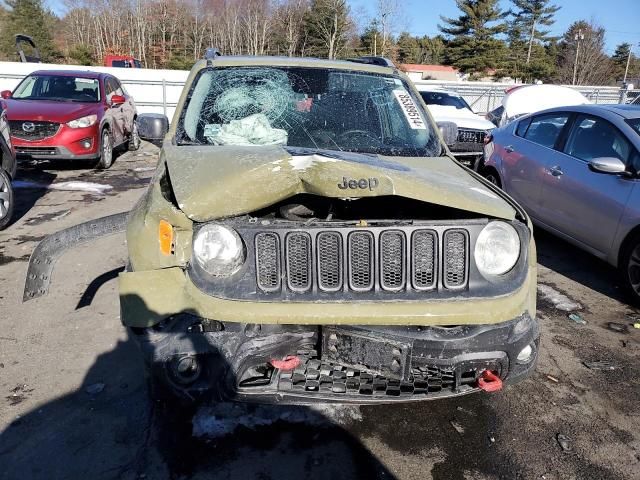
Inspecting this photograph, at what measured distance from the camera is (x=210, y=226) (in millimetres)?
2381

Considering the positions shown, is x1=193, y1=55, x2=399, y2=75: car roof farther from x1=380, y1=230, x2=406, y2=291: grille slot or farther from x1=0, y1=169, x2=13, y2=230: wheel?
x1=0, y1=169, x2=13, y2=230: wheel

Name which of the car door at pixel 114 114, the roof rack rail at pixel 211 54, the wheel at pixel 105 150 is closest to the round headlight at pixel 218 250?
the roof rack rail at pixel 211 54

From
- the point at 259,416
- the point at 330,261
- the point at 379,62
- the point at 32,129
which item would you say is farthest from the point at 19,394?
the point at 32,129

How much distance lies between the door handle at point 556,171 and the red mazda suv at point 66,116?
695 centimetres

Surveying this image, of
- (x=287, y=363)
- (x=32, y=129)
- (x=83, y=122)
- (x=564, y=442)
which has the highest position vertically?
(x=83, y=122)

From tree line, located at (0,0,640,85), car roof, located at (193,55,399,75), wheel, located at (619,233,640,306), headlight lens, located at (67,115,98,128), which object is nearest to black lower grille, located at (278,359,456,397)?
car roof, located at (193,55,399,75)

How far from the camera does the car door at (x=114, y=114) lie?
10661 millimetres

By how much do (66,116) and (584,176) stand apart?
8.19m

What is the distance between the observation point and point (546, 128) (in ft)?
19.9

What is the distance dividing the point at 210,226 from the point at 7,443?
157 centimetres

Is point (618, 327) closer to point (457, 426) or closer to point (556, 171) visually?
point (556, 171)

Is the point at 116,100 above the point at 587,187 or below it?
above

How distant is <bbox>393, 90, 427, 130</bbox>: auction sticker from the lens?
3.84 meters

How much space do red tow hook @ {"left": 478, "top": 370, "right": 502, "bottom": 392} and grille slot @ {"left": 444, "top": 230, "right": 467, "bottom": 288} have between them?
0.45m
